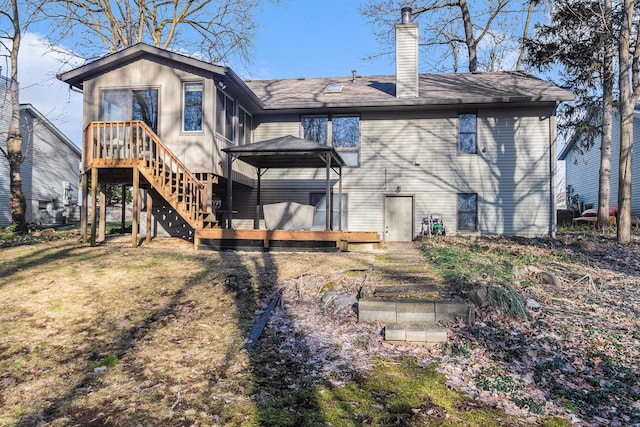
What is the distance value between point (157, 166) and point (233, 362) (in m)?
6.78

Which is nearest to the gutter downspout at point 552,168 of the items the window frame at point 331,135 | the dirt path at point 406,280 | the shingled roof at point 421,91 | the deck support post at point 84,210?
the shingled roof at point 421,91

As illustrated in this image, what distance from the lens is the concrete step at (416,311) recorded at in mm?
4141

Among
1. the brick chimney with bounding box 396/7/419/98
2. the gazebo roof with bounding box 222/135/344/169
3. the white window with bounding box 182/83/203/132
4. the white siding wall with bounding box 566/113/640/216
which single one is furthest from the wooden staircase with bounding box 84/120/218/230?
the white siding wall with bounding box 566/113/640/216

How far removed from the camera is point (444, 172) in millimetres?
12531

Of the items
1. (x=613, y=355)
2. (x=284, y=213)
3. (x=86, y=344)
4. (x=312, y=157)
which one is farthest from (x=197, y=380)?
(x=312, y=157)

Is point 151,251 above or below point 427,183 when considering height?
below

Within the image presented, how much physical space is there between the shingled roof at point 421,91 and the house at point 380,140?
0.19 ft

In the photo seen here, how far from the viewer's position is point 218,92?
1060cm

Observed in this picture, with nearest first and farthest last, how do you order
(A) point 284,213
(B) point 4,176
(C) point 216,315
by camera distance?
(C) point 216,315
(A) point 284,213
(B) point 4,176

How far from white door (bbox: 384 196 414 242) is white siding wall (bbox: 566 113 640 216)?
37.2 feet

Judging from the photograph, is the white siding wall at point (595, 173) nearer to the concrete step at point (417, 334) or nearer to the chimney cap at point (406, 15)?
the chimney cap at point (406, 15)

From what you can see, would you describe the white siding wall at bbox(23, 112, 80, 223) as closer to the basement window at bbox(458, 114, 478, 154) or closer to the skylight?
the skylight

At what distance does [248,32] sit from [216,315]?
1805 cm

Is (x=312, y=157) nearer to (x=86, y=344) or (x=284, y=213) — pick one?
(x=284, y=213)
